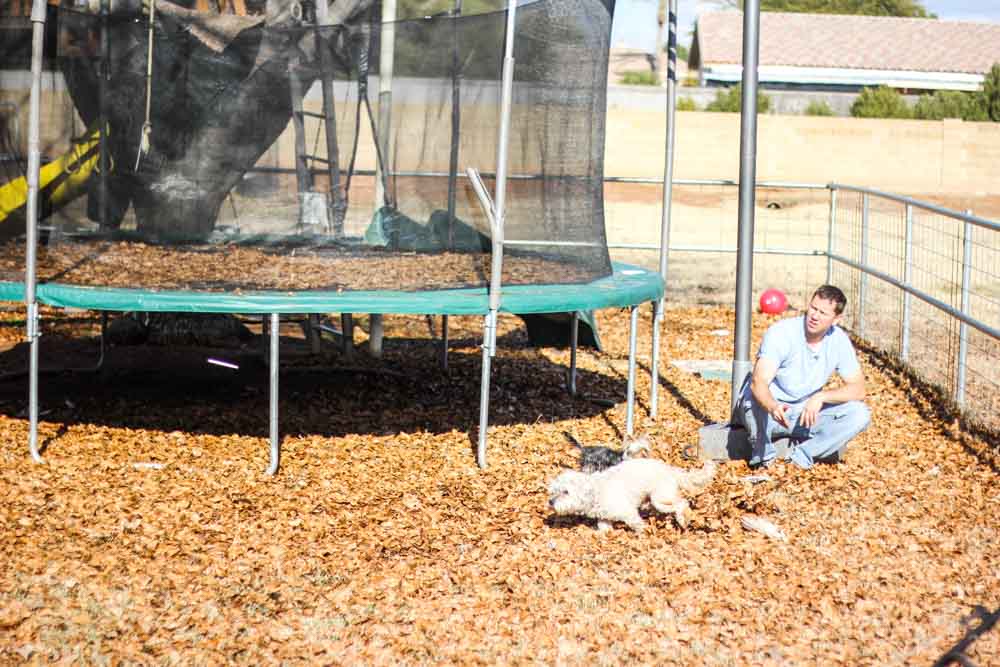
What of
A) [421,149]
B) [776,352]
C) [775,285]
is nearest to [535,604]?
[776,352]

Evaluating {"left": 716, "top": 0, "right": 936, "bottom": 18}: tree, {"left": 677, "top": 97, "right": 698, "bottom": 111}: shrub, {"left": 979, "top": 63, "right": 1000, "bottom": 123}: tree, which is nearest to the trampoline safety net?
{"left": 677, "top": 97, "right": 698, "bottom": 111}: shrub

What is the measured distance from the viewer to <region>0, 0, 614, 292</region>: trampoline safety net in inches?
261

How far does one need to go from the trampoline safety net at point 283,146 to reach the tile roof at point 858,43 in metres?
40.0

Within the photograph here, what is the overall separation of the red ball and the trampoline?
6047 mm

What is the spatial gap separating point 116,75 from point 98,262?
1016 mm

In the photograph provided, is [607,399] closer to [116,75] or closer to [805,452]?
[805,452]

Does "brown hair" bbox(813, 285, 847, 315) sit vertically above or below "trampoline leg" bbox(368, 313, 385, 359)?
above

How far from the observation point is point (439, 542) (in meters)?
5.30

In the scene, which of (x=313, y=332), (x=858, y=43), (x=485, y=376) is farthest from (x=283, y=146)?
(x=858, y=43)

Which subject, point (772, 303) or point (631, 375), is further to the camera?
point (772, 303)

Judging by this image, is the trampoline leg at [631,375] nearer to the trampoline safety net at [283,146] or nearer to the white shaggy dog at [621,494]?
the trampoline safety net at [283,146]

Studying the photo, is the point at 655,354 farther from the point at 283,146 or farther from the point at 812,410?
the point at 283,146

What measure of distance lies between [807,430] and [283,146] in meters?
3.09

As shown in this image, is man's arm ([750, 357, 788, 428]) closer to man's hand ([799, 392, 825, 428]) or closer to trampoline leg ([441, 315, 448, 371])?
man's hand ([799, 392, 825, 428])
